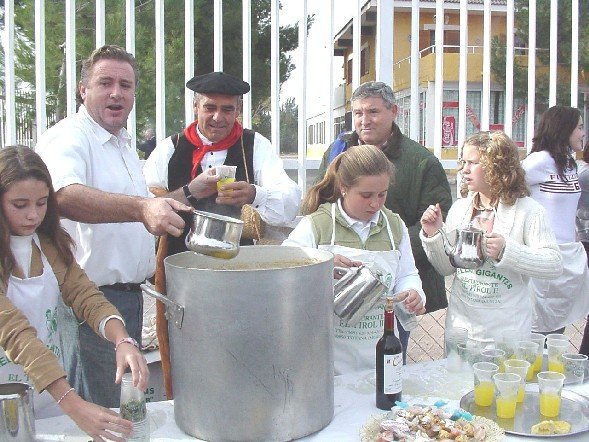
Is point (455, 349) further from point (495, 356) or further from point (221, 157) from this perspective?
point (221, 157)

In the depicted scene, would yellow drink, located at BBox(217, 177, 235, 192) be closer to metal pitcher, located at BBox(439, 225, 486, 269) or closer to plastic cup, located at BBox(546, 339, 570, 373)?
metal pitcher, located at BBox(439, 225, 486, 269)

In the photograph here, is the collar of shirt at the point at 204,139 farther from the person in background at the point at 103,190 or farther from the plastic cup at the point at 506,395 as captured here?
the plastic cup at the point at 506,395

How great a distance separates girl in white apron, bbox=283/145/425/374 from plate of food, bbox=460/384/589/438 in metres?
0.38

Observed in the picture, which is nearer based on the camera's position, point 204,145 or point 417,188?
point 204,145

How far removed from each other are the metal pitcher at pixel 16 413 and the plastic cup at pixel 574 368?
1358 millimetres

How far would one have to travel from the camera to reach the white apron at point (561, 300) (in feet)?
10.6

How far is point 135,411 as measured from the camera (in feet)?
4.33

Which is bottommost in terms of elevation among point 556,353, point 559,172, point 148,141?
point 556,353

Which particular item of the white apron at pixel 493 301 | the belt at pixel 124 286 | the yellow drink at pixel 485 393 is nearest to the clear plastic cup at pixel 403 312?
the white apron at pixel 493 301

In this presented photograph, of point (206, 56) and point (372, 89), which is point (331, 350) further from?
point (206, 56)

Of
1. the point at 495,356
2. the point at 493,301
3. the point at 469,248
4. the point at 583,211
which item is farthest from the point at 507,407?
the point at 583,211

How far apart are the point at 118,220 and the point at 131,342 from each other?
1.21ft

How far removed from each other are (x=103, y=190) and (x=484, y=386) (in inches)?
50.0

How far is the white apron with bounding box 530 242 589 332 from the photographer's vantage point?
323 cm
